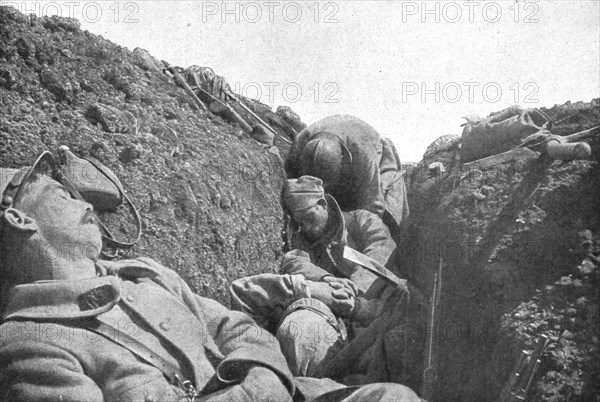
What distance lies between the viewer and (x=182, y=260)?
9258 millimetres

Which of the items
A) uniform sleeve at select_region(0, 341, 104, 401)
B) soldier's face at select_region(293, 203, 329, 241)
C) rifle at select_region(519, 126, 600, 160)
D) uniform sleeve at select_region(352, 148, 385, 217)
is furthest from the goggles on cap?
rifle at select_region(519, 126, 600, 160)

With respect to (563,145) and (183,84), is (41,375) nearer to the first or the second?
(563,145)

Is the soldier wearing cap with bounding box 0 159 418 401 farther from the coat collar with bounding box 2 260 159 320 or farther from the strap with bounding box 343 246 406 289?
the strap with bounding box 343 246 406 289

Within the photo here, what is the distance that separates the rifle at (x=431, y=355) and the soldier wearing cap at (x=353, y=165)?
3.64ft

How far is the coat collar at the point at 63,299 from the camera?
7773 millimetres

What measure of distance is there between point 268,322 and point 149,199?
118 centimetres

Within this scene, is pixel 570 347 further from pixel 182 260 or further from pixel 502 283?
pixel 182 260

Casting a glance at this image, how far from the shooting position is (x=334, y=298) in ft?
29.9

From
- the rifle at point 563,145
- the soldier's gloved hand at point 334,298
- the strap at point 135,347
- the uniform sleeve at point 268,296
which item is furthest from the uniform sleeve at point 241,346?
the rifle at point 563,145

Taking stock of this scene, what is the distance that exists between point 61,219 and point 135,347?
0.99 meters

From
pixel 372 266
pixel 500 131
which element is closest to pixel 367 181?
pixel 500 131

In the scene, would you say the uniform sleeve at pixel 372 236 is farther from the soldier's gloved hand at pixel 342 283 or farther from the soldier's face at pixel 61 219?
the soldier's face at pixel 61 219

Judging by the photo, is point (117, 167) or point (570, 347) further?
point (117, 167)

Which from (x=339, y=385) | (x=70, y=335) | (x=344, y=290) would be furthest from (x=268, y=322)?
(x=70, y=335)
